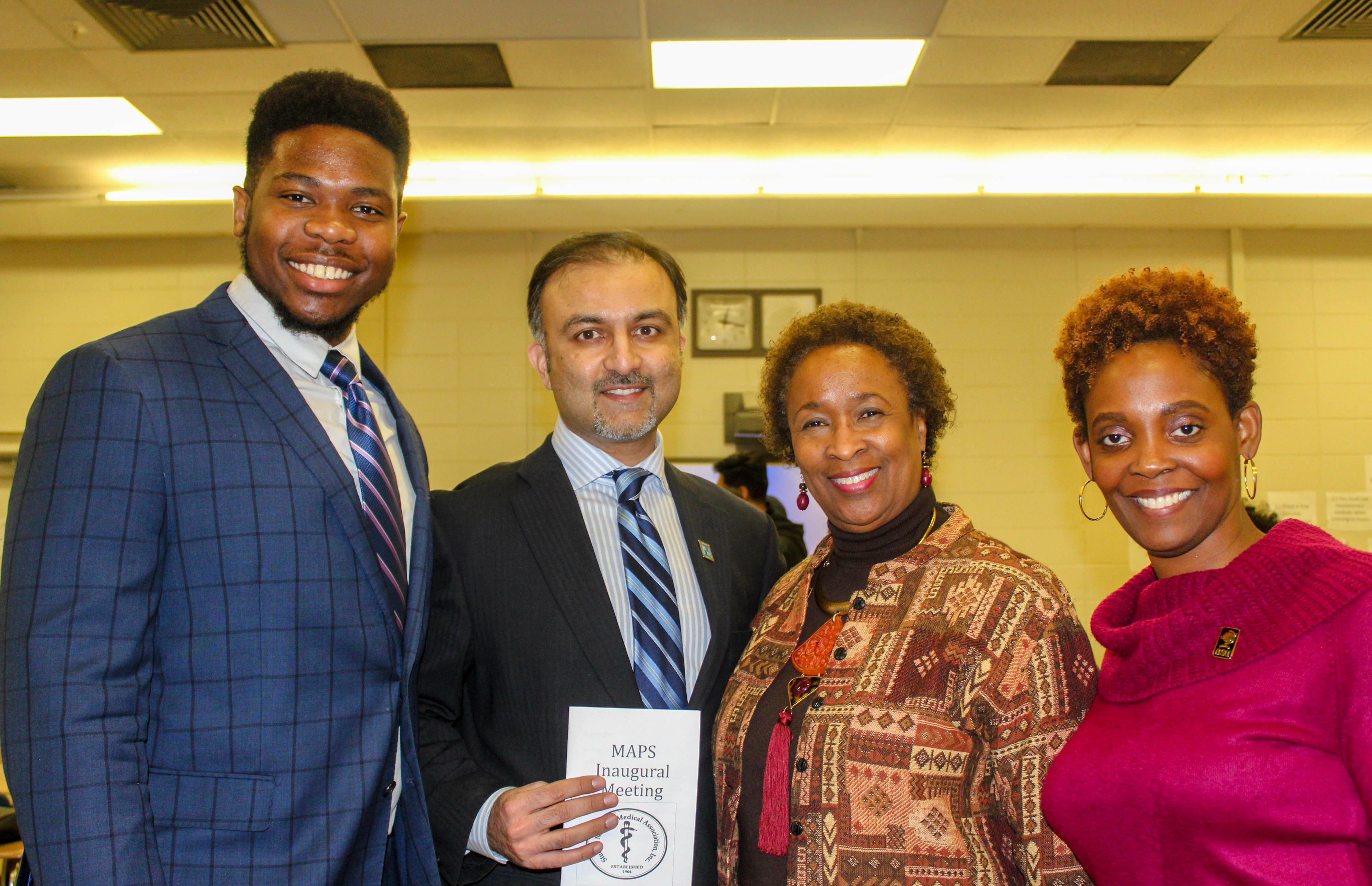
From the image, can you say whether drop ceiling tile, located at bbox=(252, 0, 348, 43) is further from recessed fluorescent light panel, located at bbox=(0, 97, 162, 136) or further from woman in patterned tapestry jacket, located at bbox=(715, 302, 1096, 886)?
woman in patterned tapestry jacket, located at bbox=(715, 302, 1096, 886)

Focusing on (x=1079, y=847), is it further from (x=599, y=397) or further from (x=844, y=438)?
(x=599, y=397)

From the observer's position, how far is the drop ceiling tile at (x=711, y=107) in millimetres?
5020

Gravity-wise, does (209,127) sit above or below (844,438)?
above

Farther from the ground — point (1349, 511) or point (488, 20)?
point (488, 20)

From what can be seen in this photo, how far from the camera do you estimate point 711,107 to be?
5203mm

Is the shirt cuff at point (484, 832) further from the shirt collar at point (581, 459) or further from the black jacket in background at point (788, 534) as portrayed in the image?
the black jacket in background at point (788, 534)

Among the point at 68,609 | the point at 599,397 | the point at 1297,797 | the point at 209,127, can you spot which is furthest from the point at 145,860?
the point at 209,127

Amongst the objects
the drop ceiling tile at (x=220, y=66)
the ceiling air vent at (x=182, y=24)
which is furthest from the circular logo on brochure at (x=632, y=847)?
the drop ceiling tile at (x=220, y=66)

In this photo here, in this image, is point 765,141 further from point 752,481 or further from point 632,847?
point 632,847

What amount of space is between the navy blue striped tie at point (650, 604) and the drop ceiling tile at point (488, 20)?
294 cm

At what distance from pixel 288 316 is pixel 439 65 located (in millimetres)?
3564

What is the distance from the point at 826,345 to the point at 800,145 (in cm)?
419

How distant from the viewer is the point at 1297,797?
1.32 metres

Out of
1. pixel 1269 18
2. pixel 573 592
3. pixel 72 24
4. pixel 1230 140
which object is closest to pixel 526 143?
pixel 72 24
